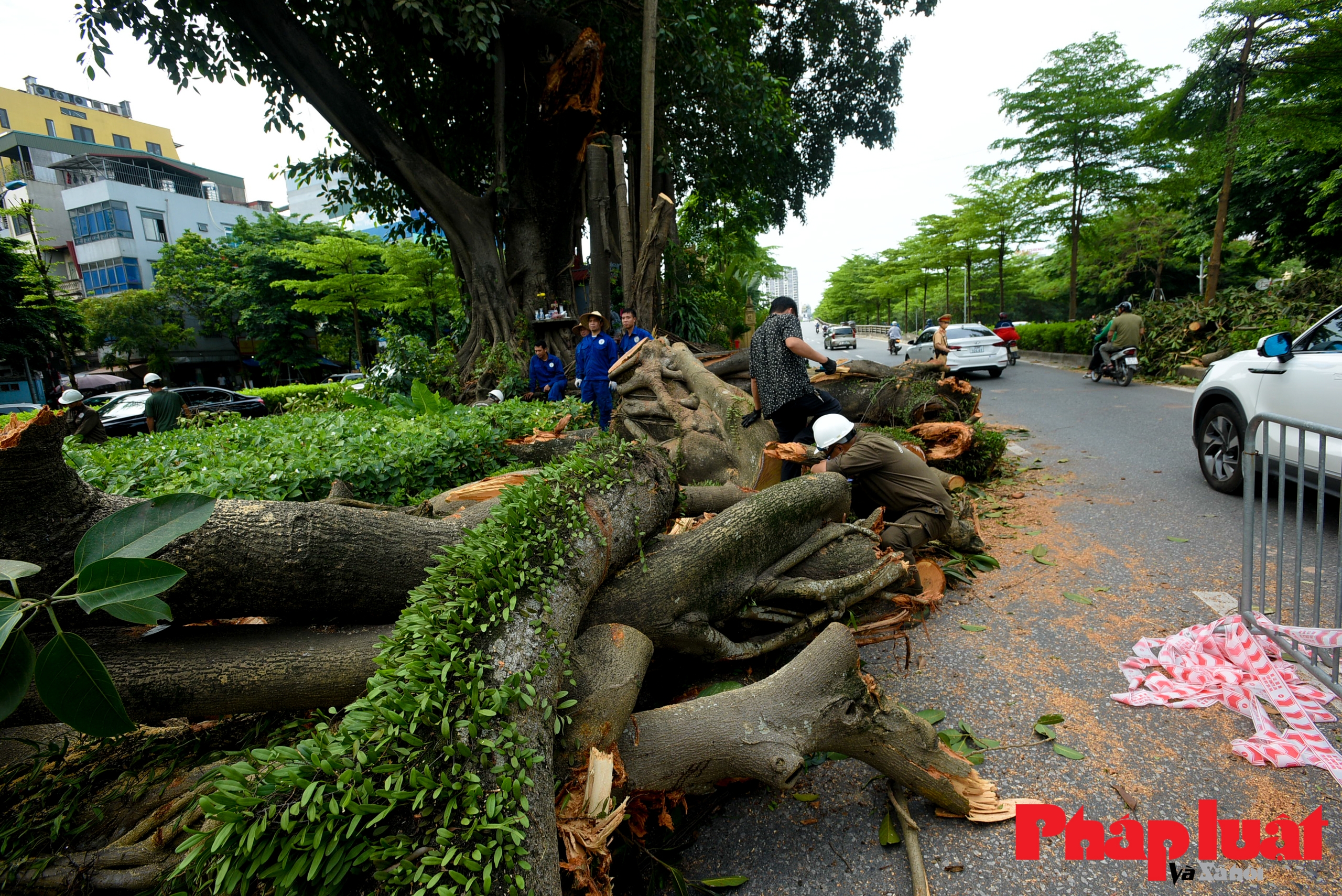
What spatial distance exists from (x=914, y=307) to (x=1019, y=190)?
126 ft

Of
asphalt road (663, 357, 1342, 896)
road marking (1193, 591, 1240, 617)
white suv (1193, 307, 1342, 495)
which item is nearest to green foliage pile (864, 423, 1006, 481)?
asphalt road (663, 357, 1342, 896)

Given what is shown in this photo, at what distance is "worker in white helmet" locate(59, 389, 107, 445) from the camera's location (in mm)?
7266

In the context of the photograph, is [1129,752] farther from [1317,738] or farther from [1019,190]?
[1019,190]

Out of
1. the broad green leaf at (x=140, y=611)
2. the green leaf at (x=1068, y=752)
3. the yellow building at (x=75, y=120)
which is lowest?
the green leaf at (x=1068, y=752)

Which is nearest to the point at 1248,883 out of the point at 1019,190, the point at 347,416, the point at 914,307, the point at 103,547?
the point at 103,547

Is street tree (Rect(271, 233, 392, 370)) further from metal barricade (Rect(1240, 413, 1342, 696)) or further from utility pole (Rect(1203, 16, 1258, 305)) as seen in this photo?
utility pole (Rect(1203, 16, 1258, 305))

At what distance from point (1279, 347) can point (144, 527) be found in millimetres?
6667

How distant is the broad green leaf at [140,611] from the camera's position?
3.86 ft

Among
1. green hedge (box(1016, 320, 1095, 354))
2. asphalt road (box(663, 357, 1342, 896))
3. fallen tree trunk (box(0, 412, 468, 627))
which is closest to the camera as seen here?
fallen tree trunk (box(0, 412, 468, 627))

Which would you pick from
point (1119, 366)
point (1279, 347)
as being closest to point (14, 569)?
point (1279, 347)

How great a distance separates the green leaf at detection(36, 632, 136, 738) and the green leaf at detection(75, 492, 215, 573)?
16 centimetres

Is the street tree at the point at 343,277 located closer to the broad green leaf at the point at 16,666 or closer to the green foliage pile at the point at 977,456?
the green foliage pile at the point at 977,456

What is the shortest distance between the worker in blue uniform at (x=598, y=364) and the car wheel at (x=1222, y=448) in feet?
20.0

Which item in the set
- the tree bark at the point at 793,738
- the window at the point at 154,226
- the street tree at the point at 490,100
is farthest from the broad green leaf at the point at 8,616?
the window at the point at 154,226
